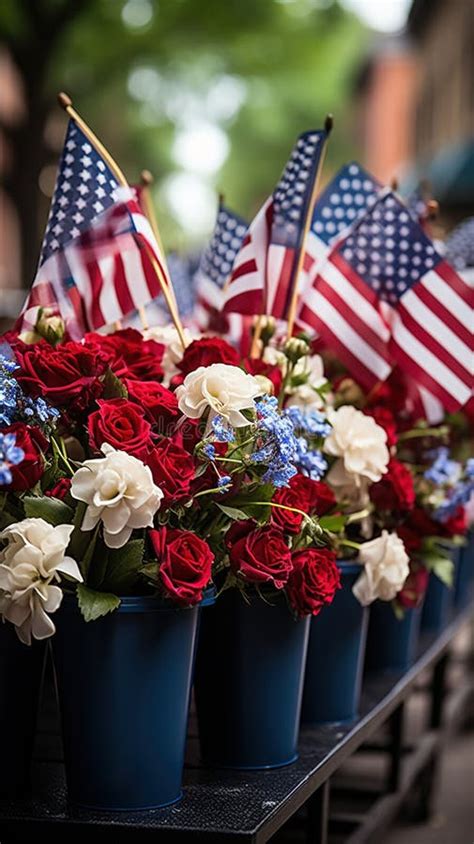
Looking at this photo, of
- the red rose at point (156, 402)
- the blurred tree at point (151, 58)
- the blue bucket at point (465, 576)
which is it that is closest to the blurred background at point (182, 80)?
the blurred tree at point (151, 58)

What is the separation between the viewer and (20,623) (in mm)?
2338

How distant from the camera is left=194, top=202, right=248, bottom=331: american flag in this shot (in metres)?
4.16

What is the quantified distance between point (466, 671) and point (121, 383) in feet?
16.9

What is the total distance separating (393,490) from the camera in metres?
3.26

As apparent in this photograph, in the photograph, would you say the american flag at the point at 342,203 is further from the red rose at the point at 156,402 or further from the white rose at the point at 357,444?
the red rose at the point at 156,402

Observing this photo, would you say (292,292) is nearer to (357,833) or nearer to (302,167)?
(302,167)

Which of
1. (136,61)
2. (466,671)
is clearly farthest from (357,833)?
(136,61)

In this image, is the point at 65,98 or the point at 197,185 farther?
the point at 197,185

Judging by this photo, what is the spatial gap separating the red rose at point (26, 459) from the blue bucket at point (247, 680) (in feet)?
1.50

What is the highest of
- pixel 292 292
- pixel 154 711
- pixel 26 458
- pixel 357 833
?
pixel 292 292

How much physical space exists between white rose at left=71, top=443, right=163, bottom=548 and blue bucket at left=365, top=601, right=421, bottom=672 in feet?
5.32

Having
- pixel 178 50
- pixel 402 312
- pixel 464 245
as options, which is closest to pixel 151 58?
pixel 178 50

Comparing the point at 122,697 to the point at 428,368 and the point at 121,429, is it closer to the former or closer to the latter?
the point at 121,429

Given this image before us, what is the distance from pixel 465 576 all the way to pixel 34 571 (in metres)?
3.50
